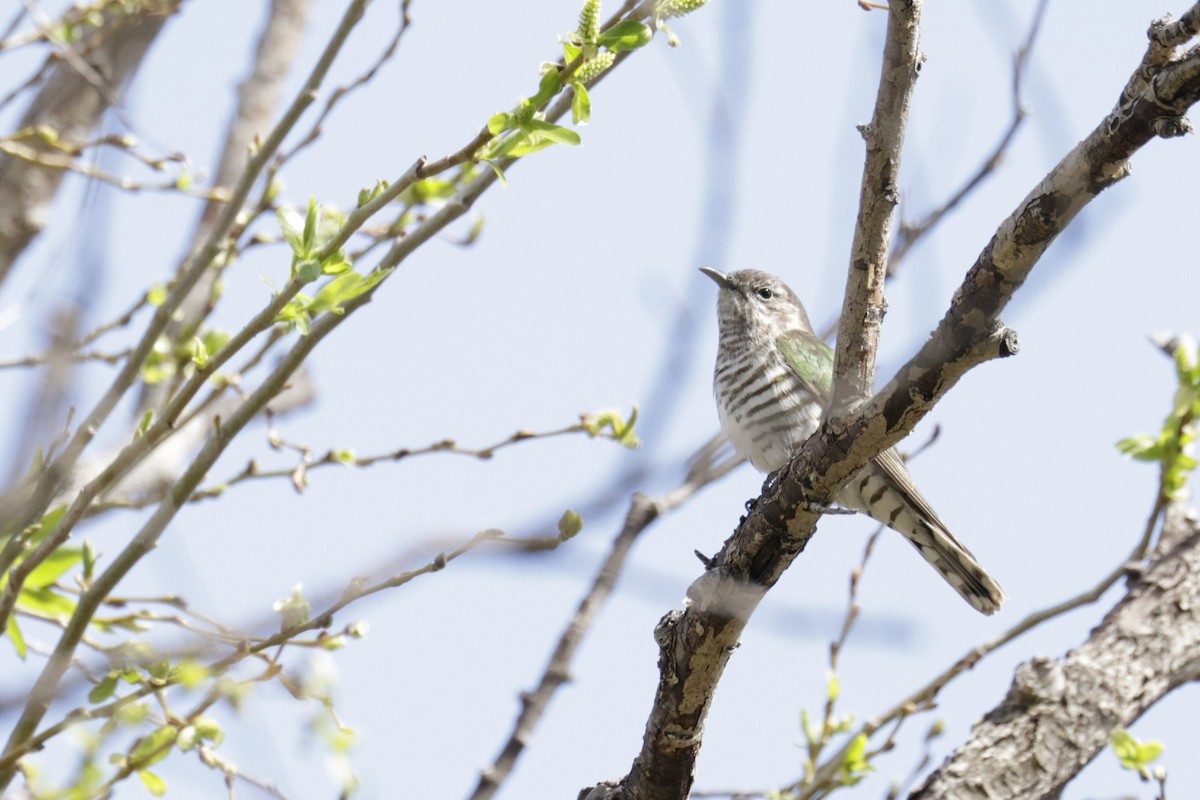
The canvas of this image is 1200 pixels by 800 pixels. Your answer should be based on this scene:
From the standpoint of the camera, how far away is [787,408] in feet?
17.5

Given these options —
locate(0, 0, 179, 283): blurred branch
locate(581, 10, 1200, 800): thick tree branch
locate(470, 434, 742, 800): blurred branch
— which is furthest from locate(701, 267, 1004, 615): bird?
locate(0, 0, 179, 283): blurred branch

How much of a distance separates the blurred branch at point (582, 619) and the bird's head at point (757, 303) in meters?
1.34

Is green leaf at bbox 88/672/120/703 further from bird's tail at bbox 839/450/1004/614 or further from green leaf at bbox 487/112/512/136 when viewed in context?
bird's tail at bbox 839/450/1004/614

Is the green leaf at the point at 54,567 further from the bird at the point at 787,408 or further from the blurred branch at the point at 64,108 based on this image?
the bird at the point at 787,408

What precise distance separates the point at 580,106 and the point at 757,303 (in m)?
3.73

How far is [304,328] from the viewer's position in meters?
2.75

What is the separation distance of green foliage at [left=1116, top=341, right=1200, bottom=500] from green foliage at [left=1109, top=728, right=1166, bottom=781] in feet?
2.68

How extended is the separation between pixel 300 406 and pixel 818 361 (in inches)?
89.3

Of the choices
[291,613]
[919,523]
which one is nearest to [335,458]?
[291,613]

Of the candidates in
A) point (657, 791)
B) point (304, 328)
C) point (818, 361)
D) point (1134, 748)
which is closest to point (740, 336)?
point (818, 361)

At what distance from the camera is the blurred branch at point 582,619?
13.4 feet

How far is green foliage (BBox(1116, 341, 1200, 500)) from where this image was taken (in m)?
4.04

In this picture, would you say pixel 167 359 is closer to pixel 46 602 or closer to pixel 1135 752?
pixel 46 602

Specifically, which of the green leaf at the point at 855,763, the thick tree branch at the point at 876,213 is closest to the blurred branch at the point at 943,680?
the green leaf at the point at 855,763
